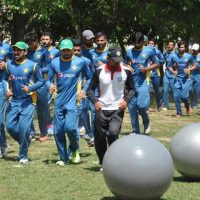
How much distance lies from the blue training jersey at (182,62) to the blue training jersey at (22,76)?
9592 millimetres

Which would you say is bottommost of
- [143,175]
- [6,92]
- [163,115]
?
[163,115]

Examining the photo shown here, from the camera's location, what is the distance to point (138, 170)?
769 centimetres

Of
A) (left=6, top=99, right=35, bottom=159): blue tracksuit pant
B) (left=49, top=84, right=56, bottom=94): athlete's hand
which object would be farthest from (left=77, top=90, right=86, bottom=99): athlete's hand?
(left=6, top=99, right=35, bottom=159): blue tracksuit pant

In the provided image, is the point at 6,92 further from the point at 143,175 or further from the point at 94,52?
the point at 143,175

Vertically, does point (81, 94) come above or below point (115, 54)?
below

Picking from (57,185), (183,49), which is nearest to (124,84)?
(57,185)

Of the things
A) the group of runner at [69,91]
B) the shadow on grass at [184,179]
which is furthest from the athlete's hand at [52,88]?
the shadow on grass at [184,179]

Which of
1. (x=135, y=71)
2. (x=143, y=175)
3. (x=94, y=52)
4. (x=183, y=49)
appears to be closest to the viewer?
(x=143, y=175)

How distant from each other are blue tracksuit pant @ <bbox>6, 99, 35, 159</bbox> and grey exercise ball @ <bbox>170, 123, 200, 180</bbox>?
281 centimetres

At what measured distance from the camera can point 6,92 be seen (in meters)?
11.0

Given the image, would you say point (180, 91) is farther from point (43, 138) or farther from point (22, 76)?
point (22, 76)

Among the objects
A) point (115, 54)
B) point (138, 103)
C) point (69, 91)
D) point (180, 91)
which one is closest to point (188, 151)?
point (115, 54)

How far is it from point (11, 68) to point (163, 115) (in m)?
10.3

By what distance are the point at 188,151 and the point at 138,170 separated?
1.65m
